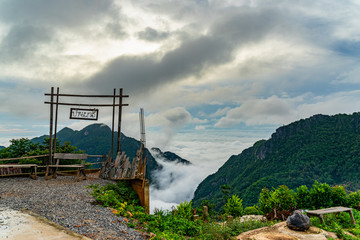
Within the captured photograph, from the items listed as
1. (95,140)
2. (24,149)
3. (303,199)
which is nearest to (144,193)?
(303,199)

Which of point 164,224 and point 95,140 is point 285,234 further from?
point 95,140

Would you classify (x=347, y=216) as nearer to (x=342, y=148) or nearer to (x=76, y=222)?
(x=76, y=222)

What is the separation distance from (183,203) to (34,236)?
7333 millimetres

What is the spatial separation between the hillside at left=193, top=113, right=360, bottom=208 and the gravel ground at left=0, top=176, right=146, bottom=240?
169 feet

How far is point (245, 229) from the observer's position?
938 centimetres

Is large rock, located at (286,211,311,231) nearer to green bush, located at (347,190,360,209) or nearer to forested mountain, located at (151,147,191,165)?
green bush, located at (347,190,360,209)

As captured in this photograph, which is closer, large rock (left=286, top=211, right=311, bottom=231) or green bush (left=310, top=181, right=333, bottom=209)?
large rock (left=286, top=211, right=311, bottom=231)

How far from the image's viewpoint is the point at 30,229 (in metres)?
5.57

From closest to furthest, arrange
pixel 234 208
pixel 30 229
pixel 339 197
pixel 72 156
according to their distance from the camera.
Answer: pixel 30 229
pixel 339 197
pixel 72 156
pixel 234 208

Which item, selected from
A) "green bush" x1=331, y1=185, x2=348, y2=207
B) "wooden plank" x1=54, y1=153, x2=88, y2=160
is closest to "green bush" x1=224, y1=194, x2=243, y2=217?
"green bush" x1=331, y1=185, x2=348, y2=207

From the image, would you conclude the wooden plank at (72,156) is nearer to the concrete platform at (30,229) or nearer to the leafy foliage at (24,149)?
the leafy foliage at (24,149)

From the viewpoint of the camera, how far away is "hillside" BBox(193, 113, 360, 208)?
65.4 metres

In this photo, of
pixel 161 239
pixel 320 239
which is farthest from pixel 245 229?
pixel 161 239

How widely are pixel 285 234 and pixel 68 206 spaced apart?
7283mm
